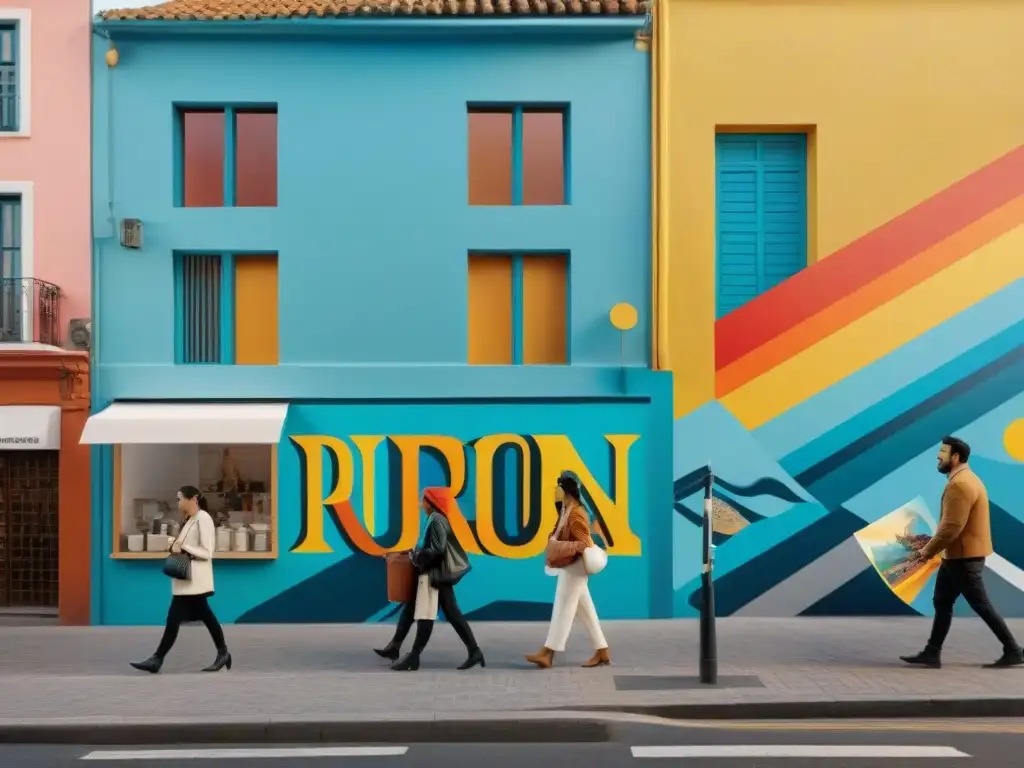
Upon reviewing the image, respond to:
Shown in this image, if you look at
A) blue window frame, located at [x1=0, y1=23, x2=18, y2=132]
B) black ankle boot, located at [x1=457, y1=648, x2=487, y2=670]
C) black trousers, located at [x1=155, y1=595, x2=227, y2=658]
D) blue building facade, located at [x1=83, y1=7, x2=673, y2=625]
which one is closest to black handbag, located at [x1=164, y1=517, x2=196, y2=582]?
black trousers, located at [x1=155, y1=595, x2=227, y2=658]

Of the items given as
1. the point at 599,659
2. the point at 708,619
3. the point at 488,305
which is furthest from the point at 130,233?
the point at 708,619

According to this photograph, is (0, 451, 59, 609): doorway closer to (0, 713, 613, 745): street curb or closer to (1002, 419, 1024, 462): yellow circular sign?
(0, 713, 613, 745): street curb

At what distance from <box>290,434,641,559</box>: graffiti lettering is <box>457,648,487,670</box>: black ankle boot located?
117 inches

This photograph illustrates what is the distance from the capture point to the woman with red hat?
1006 centimetres

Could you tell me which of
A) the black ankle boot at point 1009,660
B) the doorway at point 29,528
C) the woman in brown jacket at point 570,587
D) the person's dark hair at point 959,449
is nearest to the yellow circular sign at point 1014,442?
the person's dark hair at point 959,449

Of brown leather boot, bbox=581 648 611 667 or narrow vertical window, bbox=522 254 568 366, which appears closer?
brown leather boot, bbox=581 648 611 667

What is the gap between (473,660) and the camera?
10.1m

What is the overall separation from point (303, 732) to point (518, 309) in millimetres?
6747

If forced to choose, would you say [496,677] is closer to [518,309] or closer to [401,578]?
[401,578]

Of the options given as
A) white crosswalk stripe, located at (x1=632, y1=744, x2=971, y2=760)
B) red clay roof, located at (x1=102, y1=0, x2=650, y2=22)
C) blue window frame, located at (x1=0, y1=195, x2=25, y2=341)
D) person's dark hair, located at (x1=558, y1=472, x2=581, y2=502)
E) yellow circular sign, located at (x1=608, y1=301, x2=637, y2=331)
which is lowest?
white crosswalk stripe, located at (x1=632, y1=744, x2=971, y2=760)

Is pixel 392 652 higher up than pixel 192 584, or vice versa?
pixel 192 584

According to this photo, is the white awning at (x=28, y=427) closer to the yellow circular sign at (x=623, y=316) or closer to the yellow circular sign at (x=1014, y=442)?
the yellow circular sign at (x=623, y=316)

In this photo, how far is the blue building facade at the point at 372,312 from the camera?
1308 centimetres

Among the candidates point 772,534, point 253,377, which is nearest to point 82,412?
point 253,377
